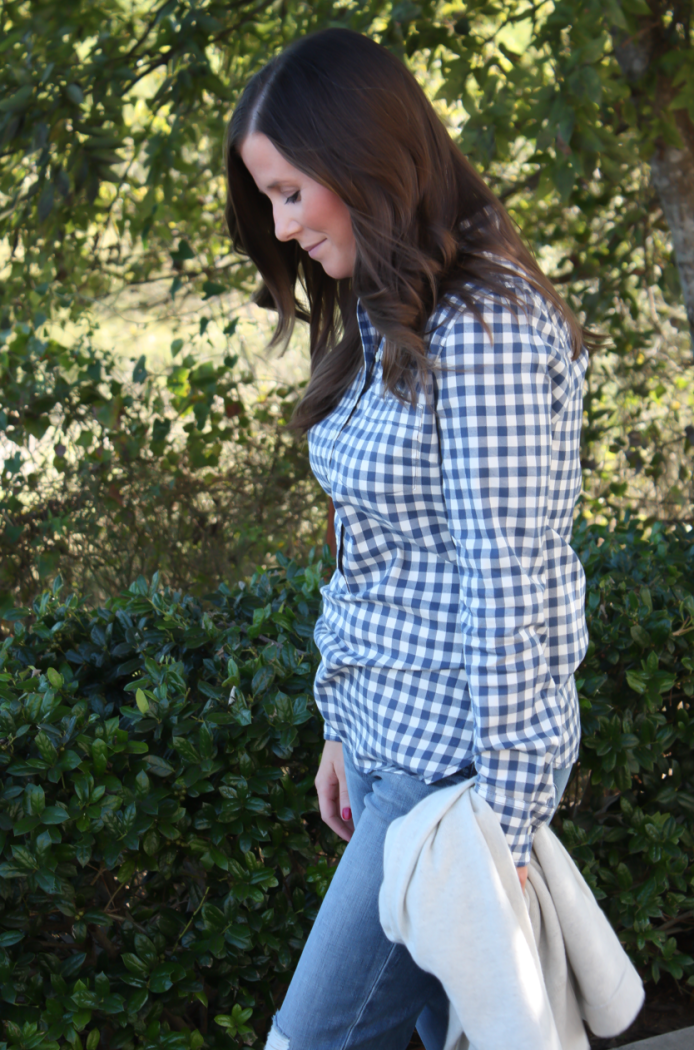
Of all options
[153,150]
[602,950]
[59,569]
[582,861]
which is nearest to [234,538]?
[59,569]

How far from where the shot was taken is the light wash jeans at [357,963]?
4.40ft

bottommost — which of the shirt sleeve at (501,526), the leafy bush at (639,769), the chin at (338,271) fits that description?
the leafy bush at (639,769)

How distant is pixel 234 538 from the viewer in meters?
3.89

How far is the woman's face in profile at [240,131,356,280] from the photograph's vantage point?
56.1 inches

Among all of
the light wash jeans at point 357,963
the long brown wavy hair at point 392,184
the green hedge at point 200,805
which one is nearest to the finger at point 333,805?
the green hedge at point 200,805

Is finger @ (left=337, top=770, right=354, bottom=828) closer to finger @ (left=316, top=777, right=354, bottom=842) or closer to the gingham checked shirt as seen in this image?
finger @ (left=316, top=777, right=354, bottom=842)

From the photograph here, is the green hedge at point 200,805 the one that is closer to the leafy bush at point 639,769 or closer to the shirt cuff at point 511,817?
the leafy bush at point 639,769

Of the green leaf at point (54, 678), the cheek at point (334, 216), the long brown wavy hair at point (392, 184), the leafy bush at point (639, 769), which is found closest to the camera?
the long brown wavy hair at point (392, 184)

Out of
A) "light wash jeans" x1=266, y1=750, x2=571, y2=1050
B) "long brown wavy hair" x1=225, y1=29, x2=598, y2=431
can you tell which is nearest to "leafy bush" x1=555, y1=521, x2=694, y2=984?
"light wash jeans" x1=266, y1=750, x2=571, y2=1050

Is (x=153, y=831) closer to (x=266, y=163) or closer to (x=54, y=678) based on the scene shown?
(x=54, y=678)

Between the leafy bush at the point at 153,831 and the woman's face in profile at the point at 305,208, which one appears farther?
the leafy bush at the point at 153,831

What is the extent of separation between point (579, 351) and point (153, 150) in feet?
9.19

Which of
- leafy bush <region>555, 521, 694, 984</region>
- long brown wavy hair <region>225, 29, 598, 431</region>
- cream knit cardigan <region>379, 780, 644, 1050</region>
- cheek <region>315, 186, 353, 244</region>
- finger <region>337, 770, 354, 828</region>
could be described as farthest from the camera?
leafy bush <region>555, 521, 694, 984</region>

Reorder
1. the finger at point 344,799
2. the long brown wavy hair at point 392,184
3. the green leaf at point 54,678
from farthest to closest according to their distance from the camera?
the green leaf at point 54,678
the finger at point 344,799
the long brown wavy hair at point 392,184
